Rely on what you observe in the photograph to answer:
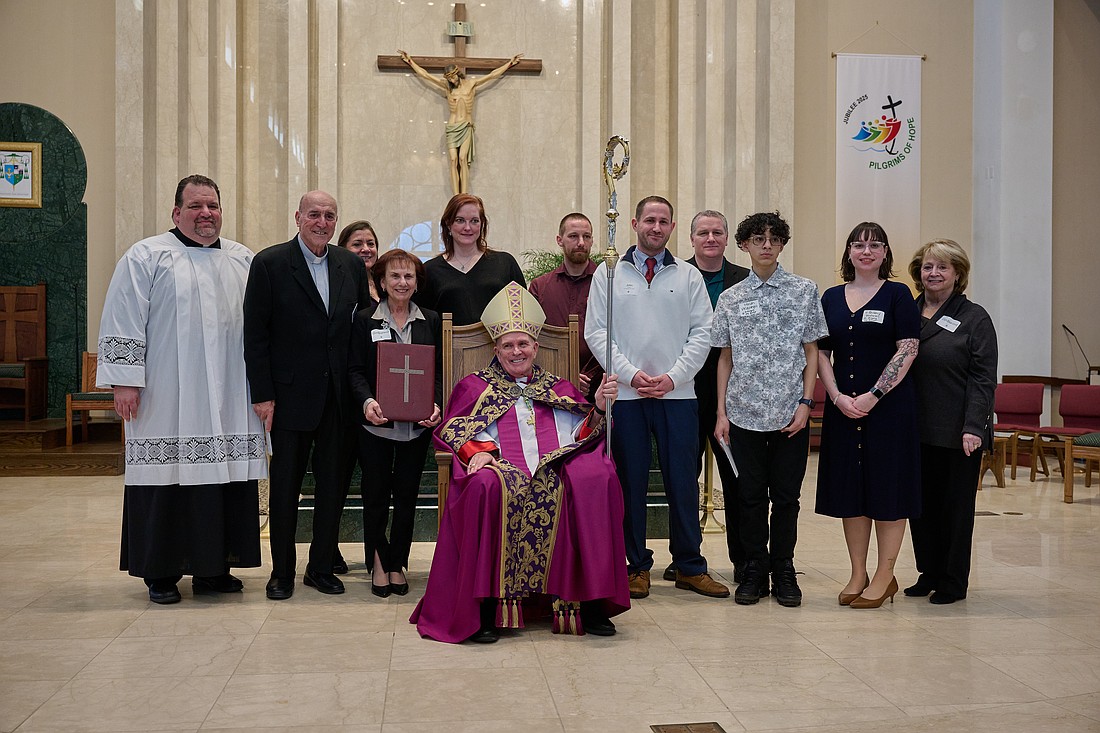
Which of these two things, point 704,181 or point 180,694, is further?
point 704,181

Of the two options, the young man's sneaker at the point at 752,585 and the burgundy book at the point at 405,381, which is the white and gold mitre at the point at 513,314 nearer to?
the burgundy book at the point at 405,381

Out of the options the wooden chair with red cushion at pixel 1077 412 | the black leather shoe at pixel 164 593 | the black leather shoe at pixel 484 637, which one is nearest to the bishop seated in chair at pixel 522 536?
the black leather shoe at pixel 484 637

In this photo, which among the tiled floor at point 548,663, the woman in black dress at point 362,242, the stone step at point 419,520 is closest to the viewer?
the tiled floor at point 548,663

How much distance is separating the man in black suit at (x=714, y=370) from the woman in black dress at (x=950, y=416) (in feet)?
2.83

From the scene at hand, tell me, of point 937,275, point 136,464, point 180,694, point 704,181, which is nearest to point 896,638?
point 937,275

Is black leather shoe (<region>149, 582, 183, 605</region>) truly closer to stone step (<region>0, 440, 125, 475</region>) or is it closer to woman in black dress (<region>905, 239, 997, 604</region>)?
woman in black dress (<region>905, 239, 997, 604</region>)

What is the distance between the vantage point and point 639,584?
4809 mm

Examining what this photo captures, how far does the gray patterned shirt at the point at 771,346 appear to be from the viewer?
15.3 feet

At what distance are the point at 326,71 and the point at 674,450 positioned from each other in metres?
8.22

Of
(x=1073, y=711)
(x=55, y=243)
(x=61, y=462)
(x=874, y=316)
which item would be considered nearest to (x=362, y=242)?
(x=874, y=316)

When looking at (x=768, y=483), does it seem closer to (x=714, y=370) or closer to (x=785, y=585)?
(x=785, y=585)

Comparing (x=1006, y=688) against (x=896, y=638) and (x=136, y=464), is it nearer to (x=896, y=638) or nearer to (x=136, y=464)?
(x=896, y=638)

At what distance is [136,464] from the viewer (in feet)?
15.1

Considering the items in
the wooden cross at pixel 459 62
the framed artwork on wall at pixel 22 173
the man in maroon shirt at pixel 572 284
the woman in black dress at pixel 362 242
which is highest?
the wooden cross at pixel 459 62
